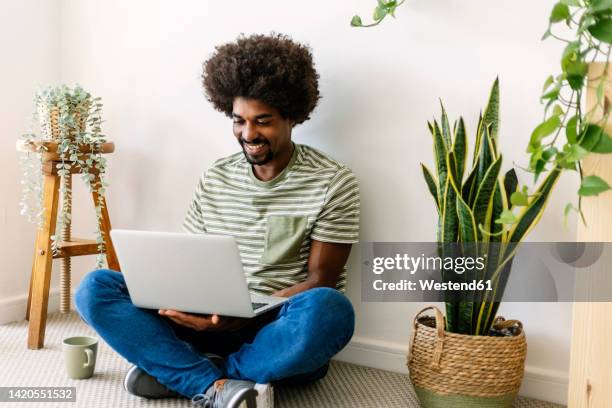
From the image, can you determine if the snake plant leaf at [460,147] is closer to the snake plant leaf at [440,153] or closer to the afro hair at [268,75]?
the snake plant leaf at [440,153]

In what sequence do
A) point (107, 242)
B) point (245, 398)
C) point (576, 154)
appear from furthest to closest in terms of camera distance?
1. point (107, 242)
2. point (245, 398)
3. point (576, 154)

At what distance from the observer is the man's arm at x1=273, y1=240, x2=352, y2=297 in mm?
2023

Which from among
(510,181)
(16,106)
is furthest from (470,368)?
(16,106)

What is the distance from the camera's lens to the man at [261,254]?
5.93ft

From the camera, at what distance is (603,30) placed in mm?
1148

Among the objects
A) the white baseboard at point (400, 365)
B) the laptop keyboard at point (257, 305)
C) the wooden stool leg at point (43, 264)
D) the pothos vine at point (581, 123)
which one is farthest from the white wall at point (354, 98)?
the pothos vine at point (581, 123)

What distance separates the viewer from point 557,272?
1.99 m

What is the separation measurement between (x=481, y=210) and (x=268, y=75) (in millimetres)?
729

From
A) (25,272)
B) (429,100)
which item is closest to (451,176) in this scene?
(429,100)

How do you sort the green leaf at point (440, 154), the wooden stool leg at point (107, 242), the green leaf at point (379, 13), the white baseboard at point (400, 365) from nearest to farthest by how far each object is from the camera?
1. the green leaf at point (440, 154)
2. the white baseboard at point (400, 365)
3. the green leaf at point (379, 13)
4. the wooden stool leg at point (107, 242)

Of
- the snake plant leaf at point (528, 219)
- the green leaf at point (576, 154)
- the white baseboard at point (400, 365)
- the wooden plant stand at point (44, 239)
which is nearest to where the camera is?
the green leaf at point (576, 154)

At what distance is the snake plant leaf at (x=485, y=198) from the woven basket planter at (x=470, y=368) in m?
Result: 0.27

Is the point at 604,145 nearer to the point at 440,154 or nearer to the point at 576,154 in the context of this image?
the point at 576,154

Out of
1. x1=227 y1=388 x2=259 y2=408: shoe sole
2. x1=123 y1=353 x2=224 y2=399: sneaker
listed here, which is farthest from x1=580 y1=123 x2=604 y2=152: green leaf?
x1=123 y1=353 x2=224 y2=399: sneaker
